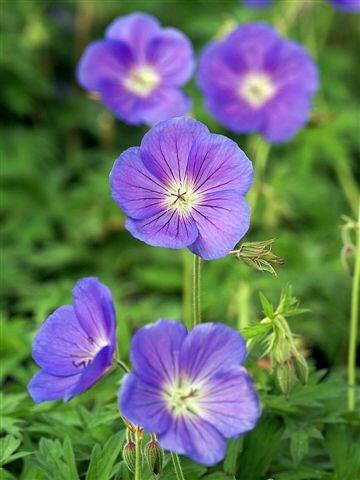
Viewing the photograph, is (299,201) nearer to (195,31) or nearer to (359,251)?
(195,31)

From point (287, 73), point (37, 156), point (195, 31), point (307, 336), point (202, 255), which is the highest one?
point (195, 31)

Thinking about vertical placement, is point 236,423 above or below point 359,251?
below

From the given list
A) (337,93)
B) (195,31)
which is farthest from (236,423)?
(195,31)

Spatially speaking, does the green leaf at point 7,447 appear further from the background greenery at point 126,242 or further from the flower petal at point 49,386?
the flower petal at point 49,386

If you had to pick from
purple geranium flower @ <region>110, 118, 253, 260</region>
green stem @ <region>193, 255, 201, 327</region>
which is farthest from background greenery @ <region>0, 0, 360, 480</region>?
purple geranium flower @ <region>110, 118, 253, 260</region>

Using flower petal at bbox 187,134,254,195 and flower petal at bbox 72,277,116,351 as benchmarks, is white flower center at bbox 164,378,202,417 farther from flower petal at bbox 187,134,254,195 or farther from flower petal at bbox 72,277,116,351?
flower petal at bbox 187,134,254,195
